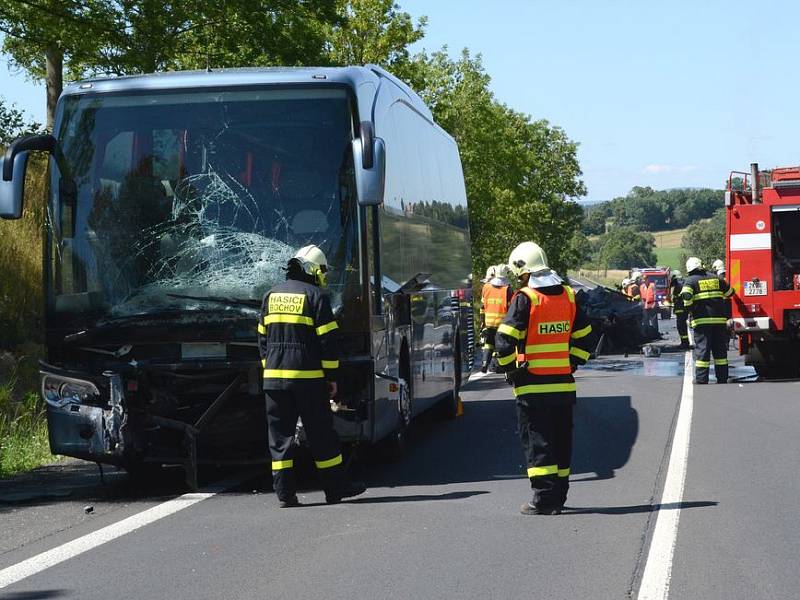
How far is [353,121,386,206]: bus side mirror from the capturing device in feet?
30.2

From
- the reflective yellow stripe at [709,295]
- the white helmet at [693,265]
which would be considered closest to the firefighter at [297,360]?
the reflective yellow stripe at [709,295]

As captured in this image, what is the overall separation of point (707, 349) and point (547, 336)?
1187cm

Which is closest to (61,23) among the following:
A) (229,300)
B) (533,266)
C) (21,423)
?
(21,423)

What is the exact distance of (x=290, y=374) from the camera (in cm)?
907

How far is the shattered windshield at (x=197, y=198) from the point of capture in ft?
32.0

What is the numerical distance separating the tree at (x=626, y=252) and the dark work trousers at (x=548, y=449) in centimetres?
15037

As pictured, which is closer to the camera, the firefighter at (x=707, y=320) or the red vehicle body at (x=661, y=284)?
the firefighter at (x=707, y=320)

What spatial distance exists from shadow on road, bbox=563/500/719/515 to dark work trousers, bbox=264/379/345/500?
1.78 m

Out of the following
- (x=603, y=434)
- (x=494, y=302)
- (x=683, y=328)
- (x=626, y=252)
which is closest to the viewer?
(x=603, y=434)

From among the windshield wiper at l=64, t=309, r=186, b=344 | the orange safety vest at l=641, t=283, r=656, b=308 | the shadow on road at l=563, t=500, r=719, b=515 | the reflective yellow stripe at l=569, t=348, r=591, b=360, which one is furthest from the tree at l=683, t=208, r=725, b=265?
the reflective yellow stripe at l=569, t=348, r=591, b=360

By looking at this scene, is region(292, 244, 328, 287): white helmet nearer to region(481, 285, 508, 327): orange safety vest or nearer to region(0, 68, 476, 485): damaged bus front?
region(0, 68, 476, 485): damaged bus front

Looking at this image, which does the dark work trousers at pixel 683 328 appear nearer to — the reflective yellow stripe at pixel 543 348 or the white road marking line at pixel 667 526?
the white road marking line at pixel 667 526

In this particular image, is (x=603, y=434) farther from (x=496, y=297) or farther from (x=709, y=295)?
(x=709, y=295)

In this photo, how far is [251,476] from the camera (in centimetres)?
1105
